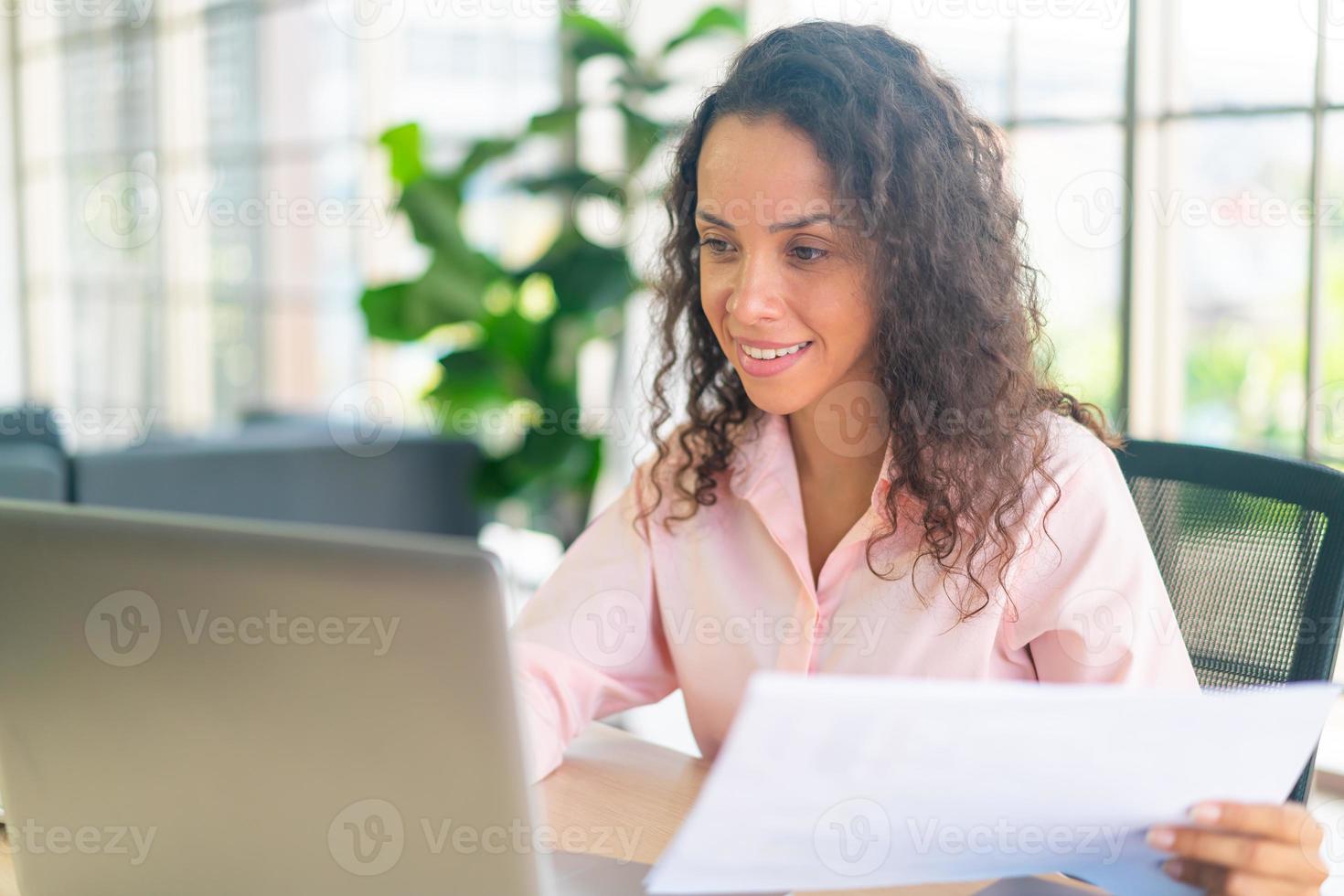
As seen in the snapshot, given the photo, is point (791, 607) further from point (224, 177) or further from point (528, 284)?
point (224, 177)

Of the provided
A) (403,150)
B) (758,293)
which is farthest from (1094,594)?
(403,150)

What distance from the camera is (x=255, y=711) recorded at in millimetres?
729

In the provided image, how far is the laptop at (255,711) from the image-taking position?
669mm

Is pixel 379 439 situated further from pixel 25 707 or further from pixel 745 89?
pixel 25 707

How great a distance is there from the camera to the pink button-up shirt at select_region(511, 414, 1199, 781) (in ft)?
3.91

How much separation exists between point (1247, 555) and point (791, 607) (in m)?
0.45

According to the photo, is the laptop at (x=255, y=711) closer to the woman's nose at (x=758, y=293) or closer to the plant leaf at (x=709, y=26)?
the woman's nose at (x=758, y=293)

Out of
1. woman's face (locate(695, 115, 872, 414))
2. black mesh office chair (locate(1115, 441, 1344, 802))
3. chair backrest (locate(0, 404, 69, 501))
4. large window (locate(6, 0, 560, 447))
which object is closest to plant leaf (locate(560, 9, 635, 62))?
large window (locate(6, 0, 560, 447))

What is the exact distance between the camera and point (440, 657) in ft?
2.19

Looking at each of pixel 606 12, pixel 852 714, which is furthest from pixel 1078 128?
pixel 852 714

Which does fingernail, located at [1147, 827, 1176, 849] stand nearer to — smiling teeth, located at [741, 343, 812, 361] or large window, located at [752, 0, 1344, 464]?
smiling teeth, located at [741, 343, 812, 361]

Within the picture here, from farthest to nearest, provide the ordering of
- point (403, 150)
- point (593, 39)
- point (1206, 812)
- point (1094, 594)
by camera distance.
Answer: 1. point (403, 150)
2. point (593, 39)
3. point (1094, 594)
4. point (1206, 812)

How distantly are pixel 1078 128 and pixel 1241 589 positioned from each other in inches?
74.3

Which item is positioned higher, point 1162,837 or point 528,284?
point 528,284
